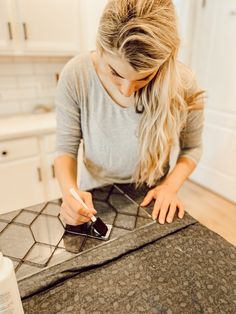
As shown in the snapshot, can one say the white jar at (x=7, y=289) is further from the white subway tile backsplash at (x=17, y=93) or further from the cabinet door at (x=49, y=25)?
the white subway tile backsplash at (x=17, y=93)

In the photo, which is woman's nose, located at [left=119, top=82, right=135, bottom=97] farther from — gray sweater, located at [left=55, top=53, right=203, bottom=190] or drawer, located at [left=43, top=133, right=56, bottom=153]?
drawer, located at [left=43, top=133, right=56, bottom=153]

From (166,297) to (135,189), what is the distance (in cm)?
39

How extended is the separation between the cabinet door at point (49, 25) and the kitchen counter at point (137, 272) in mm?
1467

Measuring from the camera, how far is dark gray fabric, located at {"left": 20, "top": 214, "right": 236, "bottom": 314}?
1.41ft

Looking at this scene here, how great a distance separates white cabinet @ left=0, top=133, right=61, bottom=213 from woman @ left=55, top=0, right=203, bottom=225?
0.86m

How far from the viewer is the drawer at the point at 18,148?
1563 mm

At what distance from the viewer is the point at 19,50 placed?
1.67 metres

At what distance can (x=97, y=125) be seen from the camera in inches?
31.7

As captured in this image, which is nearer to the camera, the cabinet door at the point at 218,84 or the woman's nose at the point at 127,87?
the woman's nose at the point at 127,87

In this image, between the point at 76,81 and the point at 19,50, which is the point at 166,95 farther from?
the point at 19,50

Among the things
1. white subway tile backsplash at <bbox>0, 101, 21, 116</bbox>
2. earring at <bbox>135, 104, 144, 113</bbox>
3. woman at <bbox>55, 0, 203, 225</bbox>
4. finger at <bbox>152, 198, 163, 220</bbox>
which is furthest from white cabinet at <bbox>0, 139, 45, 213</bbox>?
finger at <bbox>152, 198, 163, 220</bbox>

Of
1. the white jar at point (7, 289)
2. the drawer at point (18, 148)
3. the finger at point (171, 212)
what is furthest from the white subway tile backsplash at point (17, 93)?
the white jar at point (7, 289)

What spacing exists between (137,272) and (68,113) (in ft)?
1.68

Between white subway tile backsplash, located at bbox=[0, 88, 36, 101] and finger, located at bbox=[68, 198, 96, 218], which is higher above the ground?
finger, located at bbox=[68, 198, 96, 218]
